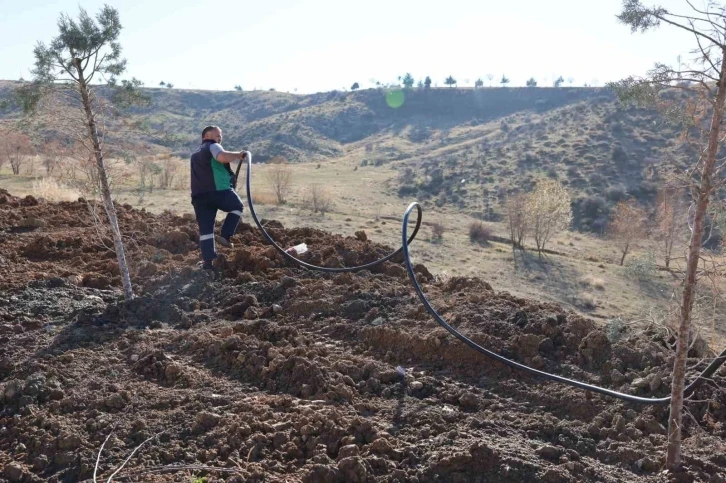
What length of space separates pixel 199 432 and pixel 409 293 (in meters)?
3.01

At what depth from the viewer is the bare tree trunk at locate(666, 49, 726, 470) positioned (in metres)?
2.97

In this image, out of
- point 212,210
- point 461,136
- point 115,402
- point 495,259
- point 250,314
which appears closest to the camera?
point 115,402

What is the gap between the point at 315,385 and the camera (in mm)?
4367

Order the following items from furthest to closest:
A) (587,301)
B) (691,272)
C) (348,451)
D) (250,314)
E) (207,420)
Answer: (587,301) → (250,314) → (207,420) → (348,451) → (691,272)

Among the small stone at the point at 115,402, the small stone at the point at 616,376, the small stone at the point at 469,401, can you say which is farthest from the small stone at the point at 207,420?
the small stone at the point at 616,376

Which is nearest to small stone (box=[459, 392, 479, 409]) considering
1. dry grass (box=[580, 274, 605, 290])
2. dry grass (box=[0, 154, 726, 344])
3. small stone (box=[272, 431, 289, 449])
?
small stone (box=[272, 431, 289, 449])

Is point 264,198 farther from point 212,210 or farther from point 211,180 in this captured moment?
point 211,180

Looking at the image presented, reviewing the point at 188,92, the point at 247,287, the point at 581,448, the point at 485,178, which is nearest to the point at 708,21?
the point at 581,448

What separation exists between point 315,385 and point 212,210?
3.06 meters

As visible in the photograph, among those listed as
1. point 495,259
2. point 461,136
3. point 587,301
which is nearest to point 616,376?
point 587,301

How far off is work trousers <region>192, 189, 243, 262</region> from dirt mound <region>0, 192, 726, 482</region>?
0.36 metres

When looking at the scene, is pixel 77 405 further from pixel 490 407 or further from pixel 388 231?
pixel 388 231

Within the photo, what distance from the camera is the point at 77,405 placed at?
4.16m

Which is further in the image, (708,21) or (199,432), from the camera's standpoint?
(199,432)
